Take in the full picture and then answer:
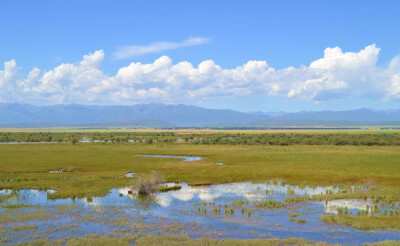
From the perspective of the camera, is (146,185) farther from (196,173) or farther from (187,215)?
(196,173)

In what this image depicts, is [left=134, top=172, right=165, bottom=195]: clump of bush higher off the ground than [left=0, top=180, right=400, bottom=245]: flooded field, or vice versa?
[left=134, top=172, right=165, bottom=195]: clump of bush

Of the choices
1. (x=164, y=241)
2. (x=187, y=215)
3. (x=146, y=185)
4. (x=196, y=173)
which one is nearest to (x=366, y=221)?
(x=187, y=215)

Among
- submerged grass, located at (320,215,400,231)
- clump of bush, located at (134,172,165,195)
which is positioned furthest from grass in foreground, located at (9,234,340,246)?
clump of bush, located at (134,172,165,195)

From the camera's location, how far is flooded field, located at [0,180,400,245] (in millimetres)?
23000

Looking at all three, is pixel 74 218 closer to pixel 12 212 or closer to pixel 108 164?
pixel 12 212

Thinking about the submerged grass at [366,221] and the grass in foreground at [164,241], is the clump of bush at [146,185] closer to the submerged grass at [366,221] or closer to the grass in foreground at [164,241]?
the grass in foreground at [164,241]

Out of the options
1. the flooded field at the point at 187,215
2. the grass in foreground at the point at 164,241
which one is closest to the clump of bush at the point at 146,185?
the flooded field at the point at 187,215

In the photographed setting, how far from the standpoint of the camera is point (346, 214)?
2752cm

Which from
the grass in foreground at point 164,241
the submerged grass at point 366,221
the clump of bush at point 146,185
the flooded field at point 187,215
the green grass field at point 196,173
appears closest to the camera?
the grass in foreground at point 164,241

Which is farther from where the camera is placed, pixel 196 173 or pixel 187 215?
pixel 196 173

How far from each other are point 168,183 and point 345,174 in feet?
77.1

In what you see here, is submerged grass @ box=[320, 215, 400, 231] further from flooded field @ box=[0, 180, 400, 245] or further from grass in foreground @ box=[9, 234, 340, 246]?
grass in foreground @ box=[9, 234, 340, 246]

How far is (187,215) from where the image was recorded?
1091 inches

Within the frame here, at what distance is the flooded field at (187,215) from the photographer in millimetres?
23000
